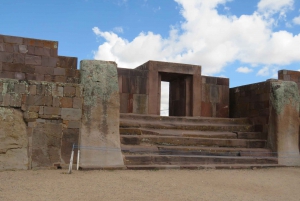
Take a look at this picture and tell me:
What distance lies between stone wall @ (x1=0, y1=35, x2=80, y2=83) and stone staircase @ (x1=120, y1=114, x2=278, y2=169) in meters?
2.81

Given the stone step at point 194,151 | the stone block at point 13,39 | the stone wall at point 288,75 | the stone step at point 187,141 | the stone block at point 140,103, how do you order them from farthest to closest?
the stone wall at point 288,75, the stone block at point 140,103, the stone block at point 13,39, the stone step at point 187,141, the stone step at point 194,151

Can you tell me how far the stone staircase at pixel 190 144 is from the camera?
816 cm

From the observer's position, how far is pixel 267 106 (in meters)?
10.6

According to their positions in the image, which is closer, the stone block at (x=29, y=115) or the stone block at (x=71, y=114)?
the stone block at (x=29, y=115)

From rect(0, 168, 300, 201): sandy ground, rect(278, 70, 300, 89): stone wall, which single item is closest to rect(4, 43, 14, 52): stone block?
rect(0, 168, 300, 201): sandy ground

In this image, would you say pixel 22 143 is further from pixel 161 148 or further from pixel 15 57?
pixel 15 57

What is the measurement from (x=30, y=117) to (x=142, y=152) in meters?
2.51

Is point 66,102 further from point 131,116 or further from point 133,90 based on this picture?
point 133,90

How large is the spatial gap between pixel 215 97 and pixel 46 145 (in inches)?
281

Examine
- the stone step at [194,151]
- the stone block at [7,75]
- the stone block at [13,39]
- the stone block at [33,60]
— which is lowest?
the stone step at [194,151]

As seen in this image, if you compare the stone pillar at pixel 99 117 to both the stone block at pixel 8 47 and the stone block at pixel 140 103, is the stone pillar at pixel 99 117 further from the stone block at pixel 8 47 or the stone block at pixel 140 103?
the stone block at pixel 8 47

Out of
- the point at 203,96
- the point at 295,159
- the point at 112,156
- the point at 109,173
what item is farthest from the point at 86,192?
the point at 203,96

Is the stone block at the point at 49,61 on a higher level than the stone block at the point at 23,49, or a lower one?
lower

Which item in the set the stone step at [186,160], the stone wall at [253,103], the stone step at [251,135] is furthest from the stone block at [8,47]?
the stone wall at [253,103]
